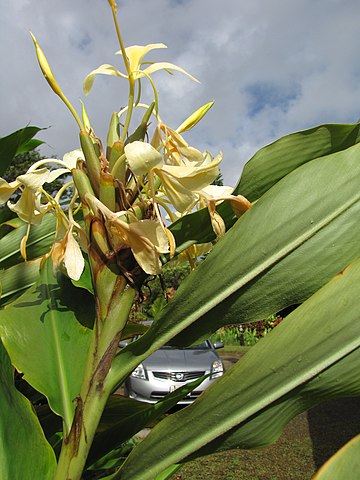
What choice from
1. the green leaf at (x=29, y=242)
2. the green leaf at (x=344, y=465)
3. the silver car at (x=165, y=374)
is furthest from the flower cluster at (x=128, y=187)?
the silver car at (x=165, y=374)

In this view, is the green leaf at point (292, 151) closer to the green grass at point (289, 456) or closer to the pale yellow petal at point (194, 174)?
the pale yellow petal at point (194, 174)

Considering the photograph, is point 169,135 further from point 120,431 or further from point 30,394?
point 30,394

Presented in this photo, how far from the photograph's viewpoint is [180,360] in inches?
335

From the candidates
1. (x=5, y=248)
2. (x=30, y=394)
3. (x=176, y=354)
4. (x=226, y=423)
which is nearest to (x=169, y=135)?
(x=226, y=423)

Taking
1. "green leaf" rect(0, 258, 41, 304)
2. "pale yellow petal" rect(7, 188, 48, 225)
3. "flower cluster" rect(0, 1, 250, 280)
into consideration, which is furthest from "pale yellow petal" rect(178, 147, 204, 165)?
"green leaf" rect(0, 258, 41, 304)

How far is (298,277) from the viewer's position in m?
0.70

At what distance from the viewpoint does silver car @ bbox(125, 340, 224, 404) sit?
8.07 metres

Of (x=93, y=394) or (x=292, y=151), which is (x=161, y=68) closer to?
(x=292, y=151)

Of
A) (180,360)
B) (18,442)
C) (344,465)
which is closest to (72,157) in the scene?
(18,442)

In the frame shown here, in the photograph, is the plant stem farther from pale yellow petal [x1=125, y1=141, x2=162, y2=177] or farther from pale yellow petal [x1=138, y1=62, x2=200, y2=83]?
pale yellow petal [x1=138, y1=62, x2=200, y2=83]

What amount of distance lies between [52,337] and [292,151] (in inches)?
20.9

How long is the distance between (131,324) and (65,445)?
49 centimetres

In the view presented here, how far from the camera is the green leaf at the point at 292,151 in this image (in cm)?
72

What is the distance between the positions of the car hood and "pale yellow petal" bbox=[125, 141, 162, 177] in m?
7.66
